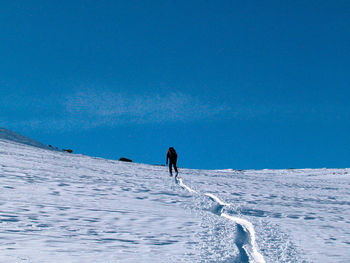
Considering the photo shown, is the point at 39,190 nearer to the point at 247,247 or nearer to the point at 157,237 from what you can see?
the point at 157,237

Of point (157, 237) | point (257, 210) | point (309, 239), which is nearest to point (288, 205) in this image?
point (257, 210)

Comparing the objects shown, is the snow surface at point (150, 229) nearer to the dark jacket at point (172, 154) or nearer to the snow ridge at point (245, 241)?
the snow ridge at point (245, 241)

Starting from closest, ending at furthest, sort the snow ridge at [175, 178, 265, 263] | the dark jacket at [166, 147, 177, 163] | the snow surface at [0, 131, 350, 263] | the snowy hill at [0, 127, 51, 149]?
1. the snow surface at [0, 131, 350, 263]
2. the snow ridge at [175, 178, 265, 263]
3. the dark jacket at [166, 147, 177, 163]
4. the snowy hill at [0, 127, 51, 149]

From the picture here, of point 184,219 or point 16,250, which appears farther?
point 184,219

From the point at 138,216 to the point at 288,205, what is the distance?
5.65 meters

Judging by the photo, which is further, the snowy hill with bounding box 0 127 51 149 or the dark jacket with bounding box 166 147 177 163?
the snowy hill with bounding box 0 127 51 149

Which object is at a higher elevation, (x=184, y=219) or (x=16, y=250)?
(x=184, y=219)

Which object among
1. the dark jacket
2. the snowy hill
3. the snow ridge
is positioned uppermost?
the snowy hill

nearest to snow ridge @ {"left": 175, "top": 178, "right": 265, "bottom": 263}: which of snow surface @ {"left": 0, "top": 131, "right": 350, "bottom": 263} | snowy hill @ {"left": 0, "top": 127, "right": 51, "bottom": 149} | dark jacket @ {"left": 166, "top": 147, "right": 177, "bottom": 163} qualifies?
snow surface @ {"left": 0, "top": 131, "right": 350, "bottom": 263}

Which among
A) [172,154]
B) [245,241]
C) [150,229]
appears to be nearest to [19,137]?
[172,154]

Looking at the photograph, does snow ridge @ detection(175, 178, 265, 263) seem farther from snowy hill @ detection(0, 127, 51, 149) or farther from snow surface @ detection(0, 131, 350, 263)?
snowy hill @ detection(0, 127, 51, 149)

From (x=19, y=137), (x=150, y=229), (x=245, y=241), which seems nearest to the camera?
(x=245, y=241)

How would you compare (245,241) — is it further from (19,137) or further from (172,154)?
(19,137)

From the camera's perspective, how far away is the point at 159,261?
164 inches
